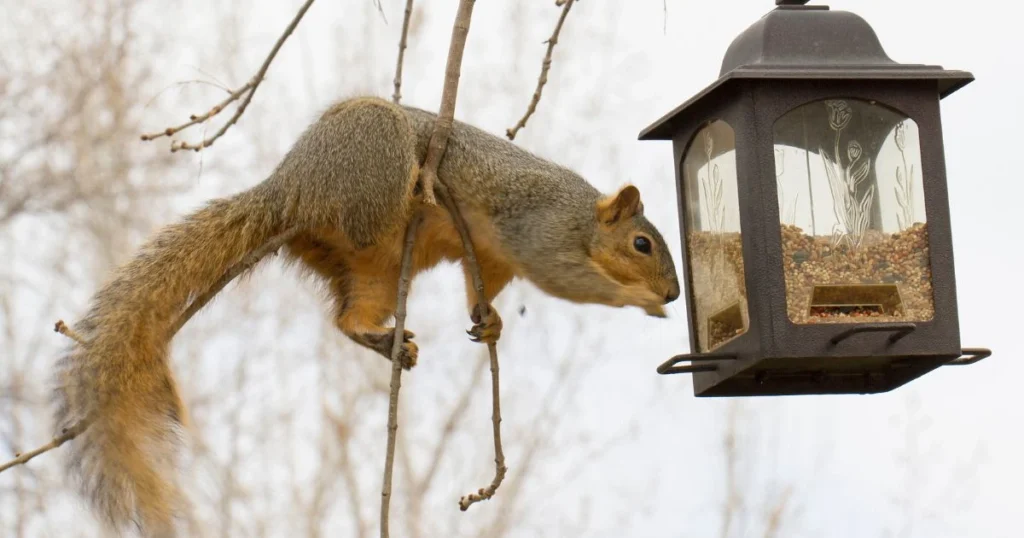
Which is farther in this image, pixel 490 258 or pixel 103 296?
pixel 490 258

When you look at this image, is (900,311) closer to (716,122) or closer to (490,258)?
(716,122)

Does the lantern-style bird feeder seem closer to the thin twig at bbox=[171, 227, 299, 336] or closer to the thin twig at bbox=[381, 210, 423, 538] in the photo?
the thin twig at bbox=[381, 210, 423, 538]

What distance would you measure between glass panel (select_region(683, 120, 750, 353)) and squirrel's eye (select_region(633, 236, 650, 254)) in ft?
1.27

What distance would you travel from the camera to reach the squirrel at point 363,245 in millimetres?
3781

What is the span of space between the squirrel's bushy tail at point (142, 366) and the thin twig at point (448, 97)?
64 centimetres

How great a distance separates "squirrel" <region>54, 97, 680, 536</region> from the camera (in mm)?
3781

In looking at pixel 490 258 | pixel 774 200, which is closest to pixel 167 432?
pixel 490 258

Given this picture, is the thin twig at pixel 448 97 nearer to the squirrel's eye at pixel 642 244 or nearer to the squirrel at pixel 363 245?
the squirrel at pixel 363 245

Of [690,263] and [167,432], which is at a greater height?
[690,263]

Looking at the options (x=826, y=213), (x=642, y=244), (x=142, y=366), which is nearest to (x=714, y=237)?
(x=826, y=213)

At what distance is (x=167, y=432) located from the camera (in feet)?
12.4

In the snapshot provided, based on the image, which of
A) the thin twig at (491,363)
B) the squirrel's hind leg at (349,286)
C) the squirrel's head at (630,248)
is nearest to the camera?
the thin twig at (491,363)

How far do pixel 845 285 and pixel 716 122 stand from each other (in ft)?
1.63

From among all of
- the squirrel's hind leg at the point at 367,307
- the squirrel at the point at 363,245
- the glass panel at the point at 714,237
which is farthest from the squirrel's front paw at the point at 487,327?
the glass panel at the point at 714,237
